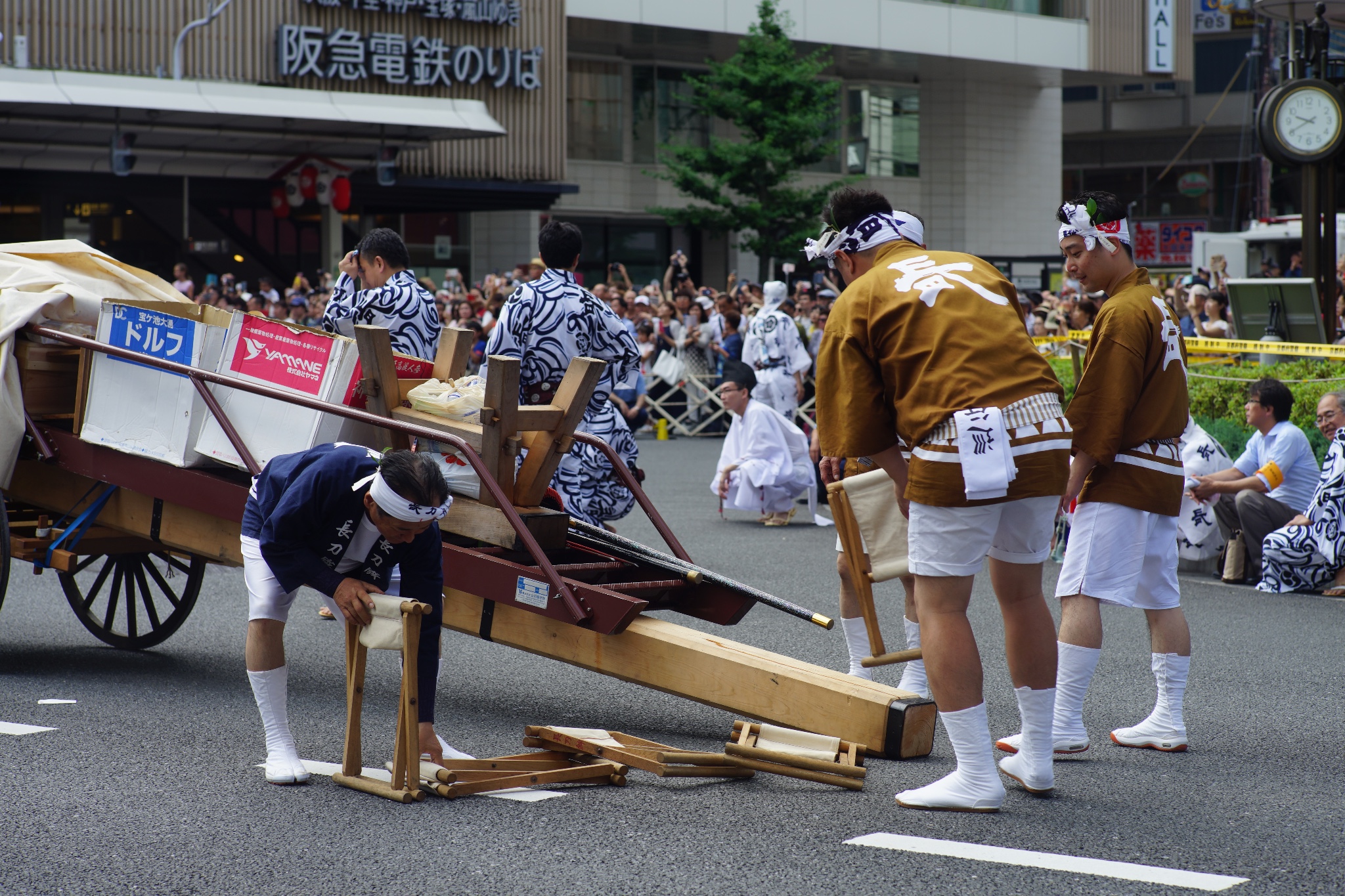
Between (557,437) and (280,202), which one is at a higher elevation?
(280,202)

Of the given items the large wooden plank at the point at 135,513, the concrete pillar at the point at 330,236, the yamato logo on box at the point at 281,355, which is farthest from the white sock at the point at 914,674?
the concrete pillar at the point at 330,236

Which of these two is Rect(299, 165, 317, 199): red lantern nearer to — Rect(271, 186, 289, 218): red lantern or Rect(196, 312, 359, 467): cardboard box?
Rect(271, 186, 289, 218): red lantern

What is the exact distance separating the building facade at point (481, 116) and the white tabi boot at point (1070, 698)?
1948 cm

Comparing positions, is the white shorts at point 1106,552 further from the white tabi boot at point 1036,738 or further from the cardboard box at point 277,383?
the cardboard box at point 277,383

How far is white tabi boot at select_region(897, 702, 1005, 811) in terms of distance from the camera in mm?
4500

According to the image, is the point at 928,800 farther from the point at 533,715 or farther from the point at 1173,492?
the point at 533,715

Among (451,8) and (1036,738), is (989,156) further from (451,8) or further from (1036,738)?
(1036,738)

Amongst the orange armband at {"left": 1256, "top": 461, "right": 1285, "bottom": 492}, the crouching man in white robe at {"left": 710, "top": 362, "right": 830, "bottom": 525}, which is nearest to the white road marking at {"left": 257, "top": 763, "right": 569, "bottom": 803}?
the orange armband at {"left": 1256, "top": 461, "right": 1285, "bottom": 492}

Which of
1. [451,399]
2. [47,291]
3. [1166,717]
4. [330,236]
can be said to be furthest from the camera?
[330,236]

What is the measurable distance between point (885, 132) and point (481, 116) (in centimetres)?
1537

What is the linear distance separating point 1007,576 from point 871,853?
1.01 meters

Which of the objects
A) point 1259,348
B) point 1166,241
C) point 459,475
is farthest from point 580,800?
point 1166,241

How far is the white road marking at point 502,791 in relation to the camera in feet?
15.7

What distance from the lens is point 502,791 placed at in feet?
15.8
